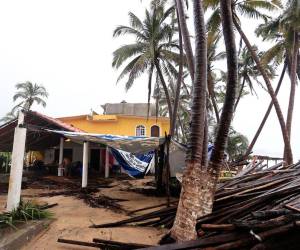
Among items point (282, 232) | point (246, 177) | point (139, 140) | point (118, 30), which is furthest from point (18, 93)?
point (282, 232)

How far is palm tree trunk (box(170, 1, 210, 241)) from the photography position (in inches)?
215

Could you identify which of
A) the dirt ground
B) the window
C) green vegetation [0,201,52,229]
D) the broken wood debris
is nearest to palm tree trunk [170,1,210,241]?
the broken wood debris

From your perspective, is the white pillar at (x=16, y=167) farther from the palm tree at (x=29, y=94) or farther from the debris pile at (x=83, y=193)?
the palm tree at (x=29, y=94)

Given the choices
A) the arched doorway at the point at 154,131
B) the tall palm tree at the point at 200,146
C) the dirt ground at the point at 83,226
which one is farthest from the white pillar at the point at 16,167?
the arched doorway at the point at 154,131

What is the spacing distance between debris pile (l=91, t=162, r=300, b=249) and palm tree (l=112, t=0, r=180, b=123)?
36.7 ft

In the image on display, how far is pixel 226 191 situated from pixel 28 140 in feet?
48.7

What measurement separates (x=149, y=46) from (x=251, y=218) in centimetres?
1479

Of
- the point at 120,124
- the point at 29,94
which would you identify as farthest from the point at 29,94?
the point at 120,124

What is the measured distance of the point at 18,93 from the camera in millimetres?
38000

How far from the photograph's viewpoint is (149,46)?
17859 mm

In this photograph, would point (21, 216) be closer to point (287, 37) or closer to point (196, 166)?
point (196, 166)

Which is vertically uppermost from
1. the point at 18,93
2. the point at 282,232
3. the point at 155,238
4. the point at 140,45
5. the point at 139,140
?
the point at 18,93

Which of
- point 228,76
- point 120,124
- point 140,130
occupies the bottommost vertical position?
point 228,76

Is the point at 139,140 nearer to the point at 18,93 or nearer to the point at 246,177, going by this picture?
the point at 246,177
